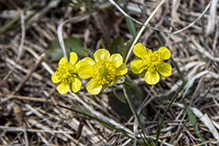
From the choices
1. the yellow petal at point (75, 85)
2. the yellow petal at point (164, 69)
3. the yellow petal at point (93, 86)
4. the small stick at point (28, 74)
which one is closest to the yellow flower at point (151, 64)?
the yellow petal at point (164, 69)

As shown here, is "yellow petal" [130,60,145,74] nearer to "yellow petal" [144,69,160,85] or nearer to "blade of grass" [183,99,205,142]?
"yellow petal" [144,69,160,85]

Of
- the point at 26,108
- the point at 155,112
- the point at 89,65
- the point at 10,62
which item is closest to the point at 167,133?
the point at 155,112

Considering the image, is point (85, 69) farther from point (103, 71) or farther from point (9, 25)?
point (9, 25)

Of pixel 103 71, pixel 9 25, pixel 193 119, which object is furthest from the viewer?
pixel 9 25

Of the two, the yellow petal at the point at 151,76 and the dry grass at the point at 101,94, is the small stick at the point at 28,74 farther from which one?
the yellow petal at the point at 151,76

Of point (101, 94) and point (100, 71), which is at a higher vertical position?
point (100, 71)

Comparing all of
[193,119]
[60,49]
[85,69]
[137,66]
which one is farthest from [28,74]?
[193,119]

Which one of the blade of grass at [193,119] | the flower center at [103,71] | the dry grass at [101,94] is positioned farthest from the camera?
the dry grass at [101,94]

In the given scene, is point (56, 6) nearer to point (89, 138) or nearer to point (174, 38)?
point (174, 38)
